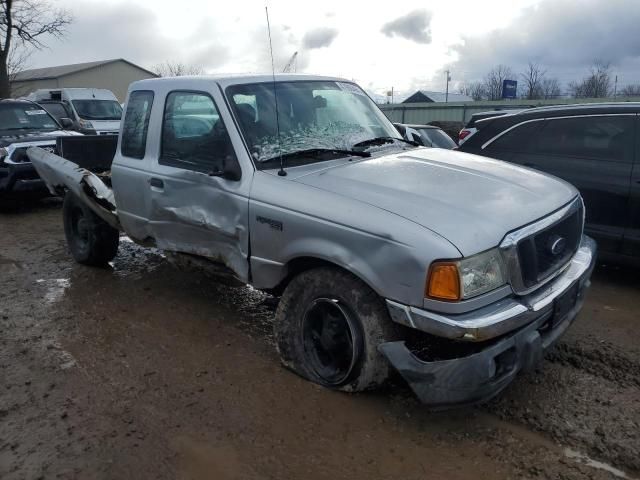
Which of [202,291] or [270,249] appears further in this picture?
[202,291]

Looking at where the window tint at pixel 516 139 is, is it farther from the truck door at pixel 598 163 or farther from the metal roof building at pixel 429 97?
the metal roof building at pixel 429 97

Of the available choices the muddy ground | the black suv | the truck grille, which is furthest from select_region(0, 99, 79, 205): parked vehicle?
the truck grille

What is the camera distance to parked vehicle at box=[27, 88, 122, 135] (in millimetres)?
17734

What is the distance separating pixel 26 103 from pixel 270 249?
953 cm

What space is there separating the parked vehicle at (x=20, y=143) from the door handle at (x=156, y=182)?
14.8 ft

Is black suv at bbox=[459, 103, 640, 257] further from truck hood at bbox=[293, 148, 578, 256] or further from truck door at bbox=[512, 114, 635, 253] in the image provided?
truck hood at bbox=[293, 148, 578, 256]

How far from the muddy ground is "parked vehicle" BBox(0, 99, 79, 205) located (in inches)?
188

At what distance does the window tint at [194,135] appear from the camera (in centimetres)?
399

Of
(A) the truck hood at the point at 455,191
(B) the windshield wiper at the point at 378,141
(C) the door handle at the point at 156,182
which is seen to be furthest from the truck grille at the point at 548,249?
(C) the door handle at the point at 156,182

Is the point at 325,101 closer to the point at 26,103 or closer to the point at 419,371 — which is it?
the point at 419,371

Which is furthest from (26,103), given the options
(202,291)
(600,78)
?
(600,78)

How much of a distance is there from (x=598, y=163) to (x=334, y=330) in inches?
134

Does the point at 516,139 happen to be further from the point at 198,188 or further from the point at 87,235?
the point at 87,235

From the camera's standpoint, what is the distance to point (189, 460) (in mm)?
2973
